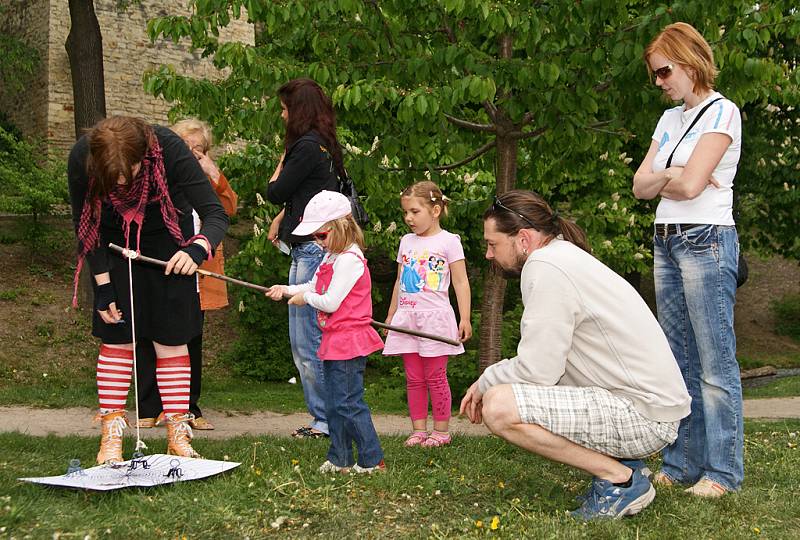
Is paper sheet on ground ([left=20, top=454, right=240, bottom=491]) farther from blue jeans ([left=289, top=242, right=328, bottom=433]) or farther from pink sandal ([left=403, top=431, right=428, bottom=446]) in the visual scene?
pink sandal ([left=403, top=431, right=428, bottom=446])

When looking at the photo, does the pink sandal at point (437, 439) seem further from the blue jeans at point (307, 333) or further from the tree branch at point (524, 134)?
the tree branch at point (524, 134)

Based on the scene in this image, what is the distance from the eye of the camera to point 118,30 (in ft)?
72.0

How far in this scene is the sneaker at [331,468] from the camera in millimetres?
4453

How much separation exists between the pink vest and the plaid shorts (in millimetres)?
980

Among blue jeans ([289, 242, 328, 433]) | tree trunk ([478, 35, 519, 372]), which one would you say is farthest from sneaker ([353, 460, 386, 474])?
tree trunk ([478, 35, 519, 372])

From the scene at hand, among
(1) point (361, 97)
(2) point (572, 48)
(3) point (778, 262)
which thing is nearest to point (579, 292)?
(1) point (361, 97)

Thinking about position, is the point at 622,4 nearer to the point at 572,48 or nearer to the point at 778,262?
the point at 572,48

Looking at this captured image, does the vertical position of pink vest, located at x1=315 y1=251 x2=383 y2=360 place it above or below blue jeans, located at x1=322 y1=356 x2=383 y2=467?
above

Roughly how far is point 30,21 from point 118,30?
2.17 metres

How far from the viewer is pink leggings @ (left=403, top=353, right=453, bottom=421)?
5.61 meters

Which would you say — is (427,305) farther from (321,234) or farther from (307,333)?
(321,234)

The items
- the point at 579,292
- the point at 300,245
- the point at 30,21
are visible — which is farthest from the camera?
the point at 30,21

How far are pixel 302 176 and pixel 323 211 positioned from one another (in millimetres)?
728

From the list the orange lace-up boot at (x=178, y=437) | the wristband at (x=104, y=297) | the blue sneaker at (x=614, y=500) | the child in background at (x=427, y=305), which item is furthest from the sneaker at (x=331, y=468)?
the wristband at (x=104, y=297)
